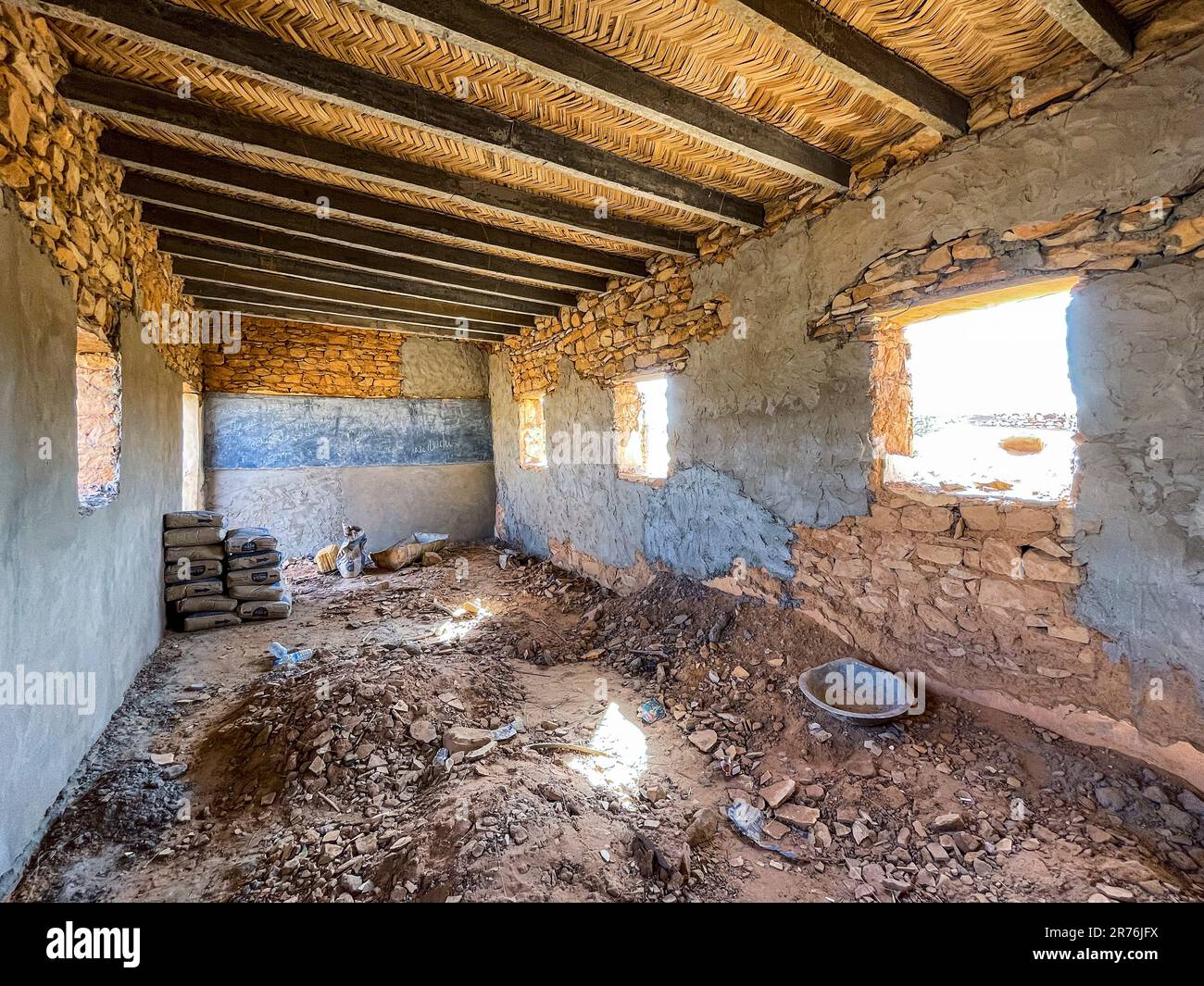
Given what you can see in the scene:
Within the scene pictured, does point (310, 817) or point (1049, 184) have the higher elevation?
point (1049, 184)

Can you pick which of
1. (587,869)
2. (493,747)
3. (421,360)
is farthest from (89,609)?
(421,360)

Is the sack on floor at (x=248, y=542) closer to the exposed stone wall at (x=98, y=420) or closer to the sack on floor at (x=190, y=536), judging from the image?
the sack on floor at (x=190, y=536)

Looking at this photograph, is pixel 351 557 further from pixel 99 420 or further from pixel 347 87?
pixel 347 87

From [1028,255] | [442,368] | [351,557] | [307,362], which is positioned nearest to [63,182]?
[1028,255]

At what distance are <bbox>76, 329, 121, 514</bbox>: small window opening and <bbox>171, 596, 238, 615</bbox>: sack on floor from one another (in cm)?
167

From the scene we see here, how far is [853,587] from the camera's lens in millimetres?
2859

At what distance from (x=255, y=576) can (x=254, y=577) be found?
0.01 meters

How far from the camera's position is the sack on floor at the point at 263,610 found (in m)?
4.40

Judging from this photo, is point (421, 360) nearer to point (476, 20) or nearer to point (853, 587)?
point (476, 20)

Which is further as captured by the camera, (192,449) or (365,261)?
(192,449)

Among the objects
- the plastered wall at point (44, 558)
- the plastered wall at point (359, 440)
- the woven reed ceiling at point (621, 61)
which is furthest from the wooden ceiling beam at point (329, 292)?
the woven reed ceiling at point (621, 61)

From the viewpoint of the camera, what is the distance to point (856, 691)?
262cm

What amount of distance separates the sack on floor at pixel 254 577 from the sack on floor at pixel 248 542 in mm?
177

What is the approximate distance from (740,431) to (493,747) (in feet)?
7.98
